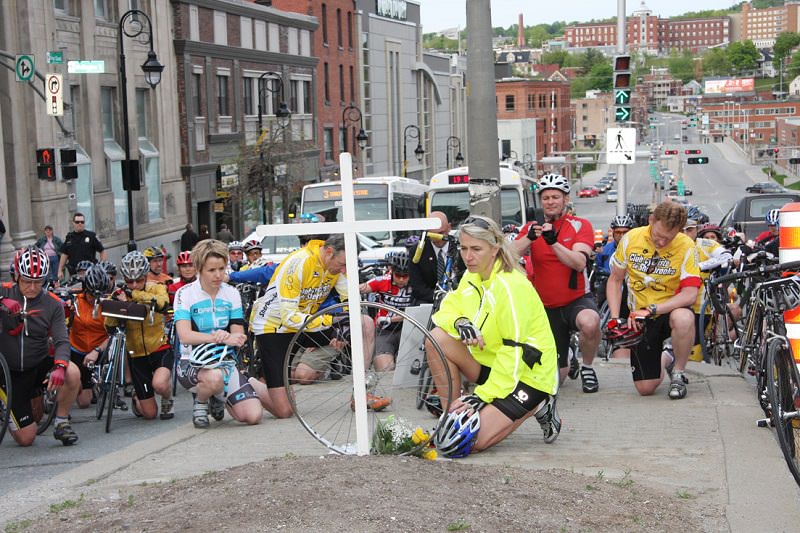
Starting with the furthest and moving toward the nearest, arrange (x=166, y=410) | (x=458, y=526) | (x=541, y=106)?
(x=541, y=106) < (x=166, y=410) < (x=458, y=526)

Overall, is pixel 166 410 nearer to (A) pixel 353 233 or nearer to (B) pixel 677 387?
(B) pixel 677 387

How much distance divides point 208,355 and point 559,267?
3.09 meters

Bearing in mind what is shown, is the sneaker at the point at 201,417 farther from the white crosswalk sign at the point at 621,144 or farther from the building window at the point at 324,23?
the building window at the point at 324,23

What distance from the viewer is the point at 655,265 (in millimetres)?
9656

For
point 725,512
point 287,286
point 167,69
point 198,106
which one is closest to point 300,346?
point 287,286

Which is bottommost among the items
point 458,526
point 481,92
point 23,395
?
point 23,395

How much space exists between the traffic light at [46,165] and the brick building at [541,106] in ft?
364

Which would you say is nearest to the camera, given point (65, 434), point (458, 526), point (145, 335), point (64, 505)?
point (458, 526)

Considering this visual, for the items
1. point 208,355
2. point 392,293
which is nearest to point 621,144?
point 392,293

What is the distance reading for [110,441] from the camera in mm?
10203

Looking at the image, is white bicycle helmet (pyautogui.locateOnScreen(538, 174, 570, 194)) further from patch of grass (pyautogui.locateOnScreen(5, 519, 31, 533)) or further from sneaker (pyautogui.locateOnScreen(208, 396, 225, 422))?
patch of grass (pyautogui.locateOnScreen(5, 519, 31, 533))

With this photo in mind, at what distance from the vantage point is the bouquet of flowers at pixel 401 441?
6.91m

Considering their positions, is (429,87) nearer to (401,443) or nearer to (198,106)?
(198,106)

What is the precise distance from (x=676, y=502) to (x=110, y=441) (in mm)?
5851
